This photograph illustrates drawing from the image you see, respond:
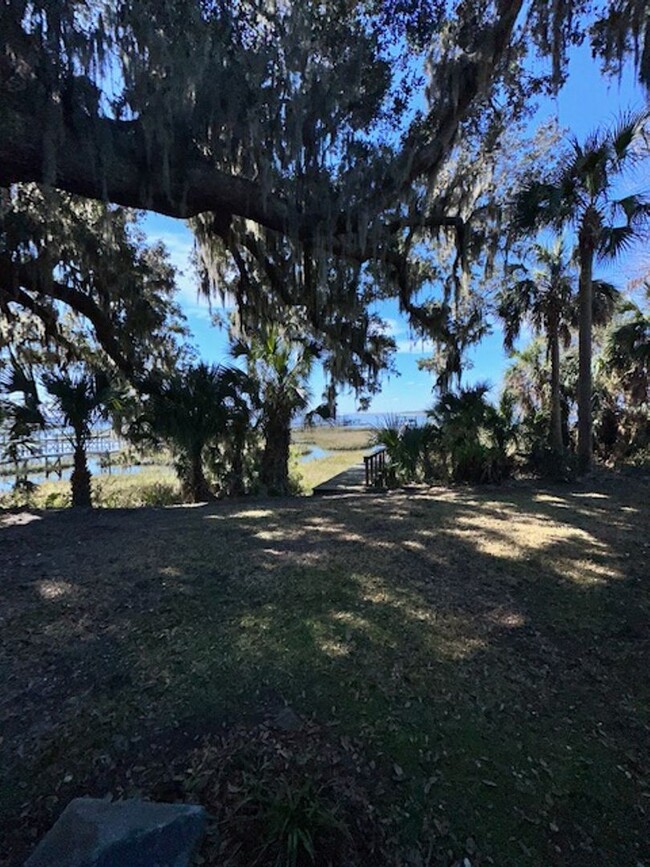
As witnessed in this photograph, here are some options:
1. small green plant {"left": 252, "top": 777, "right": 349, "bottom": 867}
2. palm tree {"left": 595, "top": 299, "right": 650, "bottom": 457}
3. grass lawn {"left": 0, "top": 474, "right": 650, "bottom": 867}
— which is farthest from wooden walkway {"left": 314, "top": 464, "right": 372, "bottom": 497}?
small green plant {"left": 252, "top": 777, "right": 349, "bottom": 867}

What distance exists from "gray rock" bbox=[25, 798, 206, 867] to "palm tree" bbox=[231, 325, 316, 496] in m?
8.18

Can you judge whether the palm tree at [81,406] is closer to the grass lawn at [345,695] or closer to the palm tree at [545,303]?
the grass lawn at [345,695]

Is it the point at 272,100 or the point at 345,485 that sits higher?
the point at 272,100

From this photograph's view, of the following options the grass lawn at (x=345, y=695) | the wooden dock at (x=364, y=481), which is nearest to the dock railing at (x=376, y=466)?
the wooden dock at (x=364, y=481)

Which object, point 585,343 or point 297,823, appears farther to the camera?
point 585,343

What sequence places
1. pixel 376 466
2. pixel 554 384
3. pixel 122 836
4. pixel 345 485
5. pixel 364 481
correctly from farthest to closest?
pixel 364 481
pixel 376 466
pixel 345 485
pixel 554 384
pixel 122 836

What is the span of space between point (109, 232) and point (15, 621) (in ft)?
23.3

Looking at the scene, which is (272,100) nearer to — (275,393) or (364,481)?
(275,393)

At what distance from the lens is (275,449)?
1022 cm

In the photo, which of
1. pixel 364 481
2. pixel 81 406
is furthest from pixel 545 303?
pixel 81 406

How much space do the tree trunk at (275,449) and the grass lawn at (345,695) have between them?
5432 mm

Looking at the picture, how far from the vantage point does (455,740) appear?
2289 millimetres

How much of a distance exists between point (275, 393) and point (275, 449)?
46.2 inches

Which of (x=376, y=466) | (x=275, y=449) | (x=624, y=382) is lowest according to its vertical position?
(x=376, y=466)
